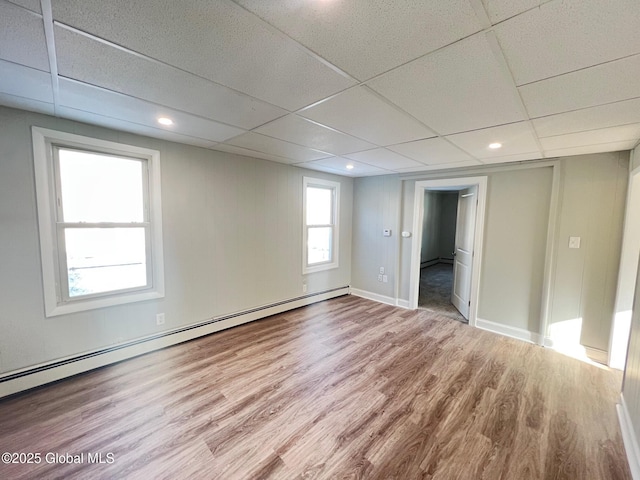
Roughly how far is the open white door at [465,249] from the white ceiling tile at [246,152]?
2828 mm

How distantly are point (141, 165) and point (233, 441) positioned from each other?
269 centimetres

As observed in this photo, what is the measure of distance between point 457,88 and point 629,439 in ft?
8.51

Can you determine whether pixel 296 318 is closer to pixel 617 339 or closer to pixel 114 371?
pixel 114 371

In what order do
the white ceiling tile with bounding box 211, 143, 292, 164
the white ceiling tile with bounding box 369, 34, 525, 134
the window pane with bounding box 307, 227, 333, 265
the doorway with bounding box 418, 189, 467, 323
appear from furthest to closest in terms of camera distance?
the doorway with bounding box 418, 189, 467, 323 → the window pane with bounding box 307, 227, 333, 265 → the white ceiling tile with bounding box 211, 143, 292, 164 → the white ceiling tile with bounding box 369, 34, 525, 134

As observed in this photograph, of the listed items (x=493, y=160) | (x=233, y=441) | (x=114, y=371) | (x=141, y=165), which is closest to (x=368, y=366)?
(x=233, y=441)

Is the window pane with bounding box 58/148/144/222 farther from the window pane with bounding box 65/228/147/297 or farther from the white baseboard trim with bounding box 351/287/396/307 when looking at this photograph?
the white baseboard trim with bounding box 351/287/396/307

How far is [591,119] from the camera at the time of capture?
1.86 metres

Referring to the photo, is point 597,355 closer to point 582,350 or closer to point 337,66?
point 582,350

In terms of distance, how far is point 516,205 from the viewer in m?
3.39

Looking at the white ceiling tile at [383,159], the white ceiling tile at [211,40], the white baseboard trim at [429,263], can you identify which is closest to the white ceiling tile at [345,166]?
the white ceiling tile at [383,159]

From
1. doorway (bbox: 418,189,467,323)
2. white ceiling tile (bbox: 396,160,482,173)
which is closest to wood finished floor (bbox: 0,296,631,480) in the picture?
white ceiling tile (bbox: 396,160,482,173)

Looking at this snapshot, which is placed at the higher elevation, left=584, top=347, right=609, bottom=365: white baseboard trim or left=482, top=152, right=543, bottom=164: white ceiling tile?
left=482, top=152, right=543, bottom=164: white ceiling tile

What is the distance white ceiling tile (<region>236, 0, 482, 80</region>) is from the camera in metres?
0.95

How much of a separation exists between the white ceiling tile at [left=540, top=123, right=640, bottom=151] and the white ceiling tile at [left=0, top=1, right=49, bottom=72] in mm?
3429
